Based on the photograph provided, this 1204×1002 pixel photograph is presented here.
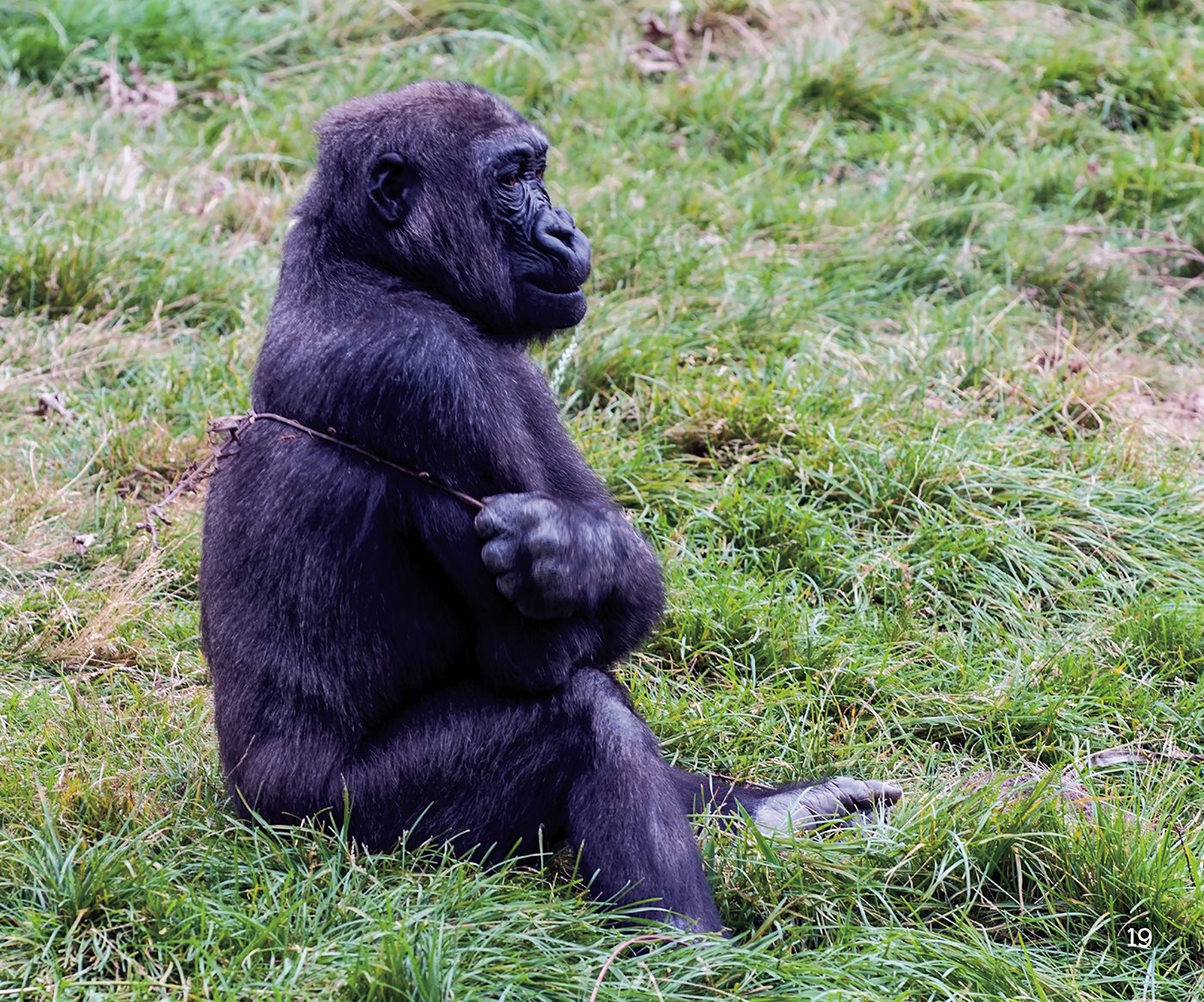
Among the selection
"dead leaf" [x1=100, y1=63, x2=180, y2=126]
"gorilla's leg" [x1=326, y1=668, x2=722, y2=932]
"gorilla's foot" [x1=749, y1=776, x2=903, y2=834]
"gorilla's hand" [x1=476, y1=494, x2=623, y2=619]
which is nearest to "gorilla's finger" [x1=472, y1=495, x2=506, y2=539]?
"gorilla's hand" [x1=476, y1=494, x2=623, y2=619]

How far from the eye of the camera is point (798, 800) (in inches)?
165

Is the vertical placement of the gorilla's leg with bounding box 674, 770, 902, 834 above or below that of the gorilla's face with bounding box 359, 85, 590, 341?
below

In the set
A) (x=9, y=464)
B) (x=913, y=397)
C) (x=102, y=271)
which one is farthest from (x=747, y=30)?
(x=9, y=464)

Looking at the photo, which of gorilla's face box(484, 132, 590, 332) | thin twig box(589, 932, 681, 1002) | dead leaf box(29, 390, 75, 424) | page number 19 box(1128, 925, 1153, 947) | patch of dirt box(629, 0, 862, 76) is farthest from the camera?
patch of dirt box(629, 0, 862, 76)

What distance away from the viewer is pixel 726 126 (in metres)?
8.03

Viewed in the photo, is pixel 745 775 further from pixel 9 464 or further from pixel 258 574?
pixel 9 464

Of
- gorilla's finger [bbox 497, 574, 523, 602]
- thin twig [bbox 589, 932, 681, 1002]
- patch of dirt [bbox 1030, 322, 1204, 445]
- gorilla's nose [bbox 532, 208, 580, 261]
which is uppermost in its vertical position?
gorilla's nose [bbox 532, 208, 580, 261]

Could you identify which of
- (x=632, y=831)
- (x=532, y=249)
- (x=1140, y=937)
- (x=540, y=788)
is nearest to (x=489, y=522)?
(x=540, y=788)

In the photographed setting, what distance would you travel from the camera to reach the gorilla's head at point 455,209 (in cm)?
395

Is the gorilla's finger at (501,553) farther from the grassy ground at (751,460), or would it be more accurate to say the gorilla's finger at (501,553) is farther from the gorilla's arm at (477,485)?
the grassy ground at (751,460)

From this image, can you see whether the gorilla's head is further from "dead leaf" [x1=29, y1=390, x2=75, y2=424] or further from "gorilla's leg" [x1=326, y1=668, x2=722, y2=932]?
"dead leaf" [x1=29, y1=390, x2=75, y2=424]

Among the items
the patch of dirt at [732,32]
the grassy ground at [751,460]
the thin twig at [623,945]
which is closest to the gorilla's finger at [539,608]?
the grassy ground at [751,460]

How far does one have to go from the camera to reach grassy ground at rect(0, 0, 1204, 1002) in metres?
3.54

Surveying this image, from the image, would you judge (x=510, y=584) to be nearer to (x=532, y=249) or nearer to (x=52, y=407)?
(x=532, y=249)
